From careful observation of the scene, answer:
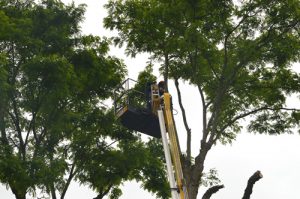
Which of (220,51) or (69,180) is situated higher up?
(220,51)

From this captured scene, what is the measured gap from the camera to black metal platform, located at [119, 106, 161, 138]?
19.0m

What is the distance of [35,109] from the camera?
20719mm

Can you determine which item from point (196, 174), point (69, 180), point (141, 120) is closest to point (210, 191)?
point (196, 174)

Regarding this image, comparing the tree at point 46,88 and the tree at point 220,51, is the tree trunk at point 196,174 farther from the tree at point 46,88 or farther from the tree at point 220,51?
the tree at point 46,88

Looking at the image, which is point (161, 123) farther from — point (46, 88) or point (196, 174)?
point (46, 88)

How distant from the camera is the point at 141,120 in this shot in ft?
64.0

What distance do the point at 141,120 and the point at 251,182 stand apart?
190 inches

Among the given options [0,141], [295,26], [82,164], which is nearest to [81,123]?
[82,164]

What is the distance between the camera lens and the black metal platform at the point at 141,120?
19006 millimetres

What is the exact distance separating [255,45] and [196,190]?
247 inches

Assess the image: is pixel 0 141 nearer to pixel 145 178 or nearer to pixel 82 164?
pixel 82 164

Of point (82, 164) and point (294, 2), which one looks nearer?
point (294, 2)

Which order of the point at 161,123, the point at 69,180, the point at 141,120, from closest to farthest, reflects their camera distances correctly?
the point at 161,123 → the point at 141,120 → the point at 69,180

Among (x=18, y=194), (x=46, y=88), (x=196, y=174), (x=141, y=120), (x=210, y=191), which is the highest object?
(x=46, y=88)
